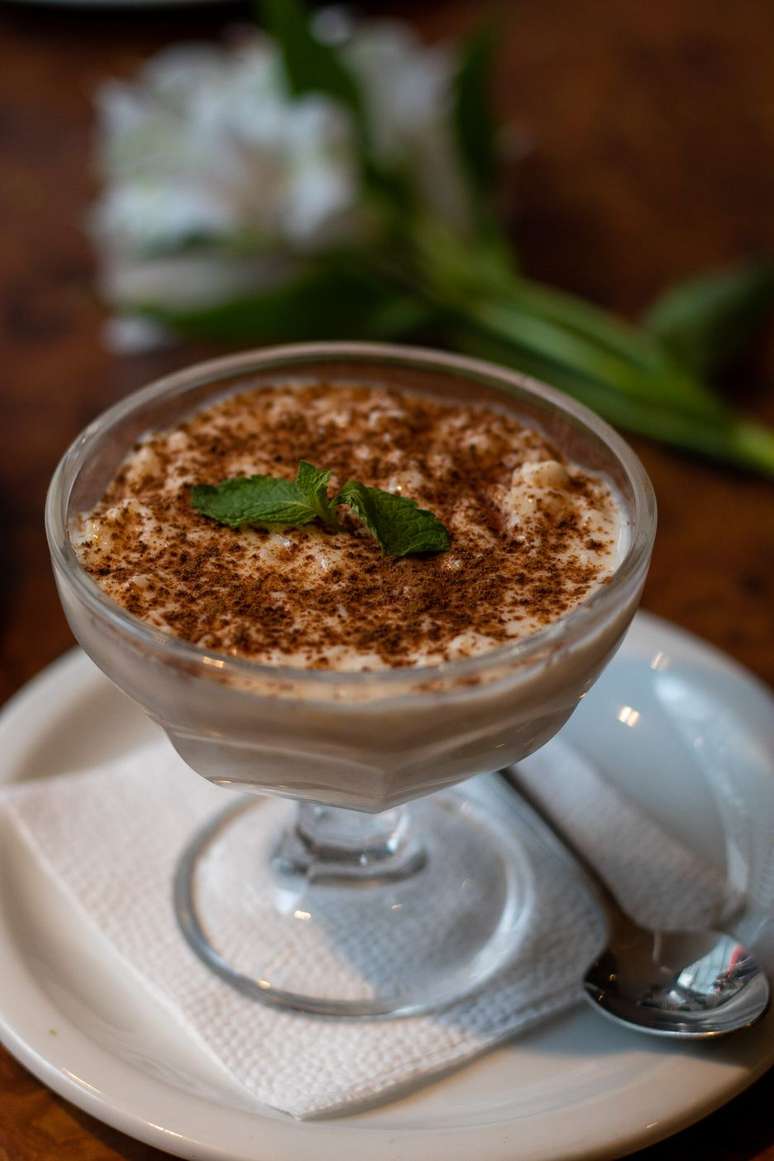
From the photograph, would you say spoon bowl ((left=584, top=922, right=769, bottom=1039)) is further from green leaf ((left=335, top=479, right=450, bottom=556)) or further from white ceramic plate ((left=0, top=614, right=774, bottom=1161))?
green leaf ((left=335, top=479, right=450, bottom=556))

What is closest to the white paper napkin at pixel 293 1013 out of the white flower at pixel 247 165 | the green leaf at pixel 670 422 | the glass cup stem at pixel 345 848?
the glass cup stem at pixel 345 848

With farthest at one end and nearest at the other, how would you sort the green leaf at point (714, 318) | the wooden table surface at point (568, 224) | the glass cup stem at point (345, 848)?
1. the green leaf at point (714, 318)
2. the wooden table surface at point (568, 224)
3. the glass cup stem at point (345, 848)

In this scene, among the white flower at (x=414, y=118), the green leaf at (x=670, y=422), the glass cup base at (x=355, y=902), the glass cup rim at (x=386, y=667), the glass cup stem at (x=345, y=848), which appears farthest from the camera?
the white flower at (x=414, y=118)

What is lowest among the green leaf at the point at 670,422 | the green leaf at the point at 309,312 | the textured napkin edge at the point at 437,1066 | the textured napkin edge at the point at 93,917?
the textured napkin edge at the point at 93,917

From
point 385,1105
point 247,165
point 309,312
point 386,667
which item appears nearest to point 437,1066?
point 385,1105

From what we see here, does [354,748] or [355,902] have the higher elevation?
[354,748]

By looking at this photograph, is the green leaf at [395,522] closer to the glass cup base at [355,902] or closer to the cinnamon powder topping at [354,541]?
the cinnamon powder topping at [354,541]

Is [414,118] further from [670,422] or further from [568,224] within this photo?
[670,422]

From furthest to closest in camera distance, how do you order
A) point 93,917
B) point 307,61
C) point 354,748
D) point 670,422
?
point 307,61
point 670,422
point 93,917
point 354,748
